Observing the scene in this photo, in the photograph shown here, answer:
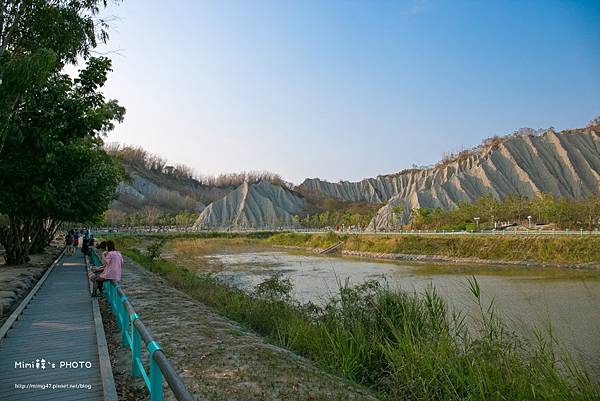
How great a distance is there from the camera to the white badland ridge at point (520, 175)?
271 feet

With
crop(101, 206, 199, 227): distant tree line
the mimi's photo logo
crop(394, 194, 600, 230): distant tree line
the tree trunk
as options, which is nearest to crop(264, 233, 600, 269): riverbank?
crop(394, 194, 600, 230): distant tree line

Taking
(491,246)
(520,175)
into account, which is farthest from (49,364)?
(520,175)

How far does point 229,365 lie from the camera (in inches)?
265

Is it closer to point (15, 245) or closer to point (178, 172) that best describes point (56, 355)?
point (15, 245)

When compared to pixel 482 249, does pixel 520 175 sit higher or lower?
higher

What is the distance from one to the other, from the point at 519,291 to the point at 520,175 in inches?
2867

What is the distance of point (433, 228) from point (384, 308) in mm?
56106

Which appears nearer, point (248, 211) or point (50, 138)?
point (50, 138)

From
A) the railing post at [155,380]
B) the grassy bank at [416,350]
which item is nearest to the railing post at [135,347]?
the railing post at [155,380]

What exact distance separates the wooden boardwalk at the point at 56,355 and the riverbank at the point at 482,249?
3115 cm

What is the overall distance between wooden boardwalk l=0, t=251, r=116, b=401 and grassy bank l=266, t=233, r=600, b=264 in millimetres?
31956

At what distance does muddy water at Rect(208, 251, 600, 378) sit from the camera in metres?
11.2

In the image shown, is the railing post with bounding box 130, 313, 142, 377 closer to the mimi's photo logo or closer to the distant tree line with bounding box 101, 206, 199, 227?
the mimi's photo logo

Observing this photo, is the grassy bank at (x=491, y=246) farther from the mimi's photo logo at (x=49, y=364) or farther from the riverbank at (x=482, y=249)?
the mimi's photo logo at (x=49, y=364)
